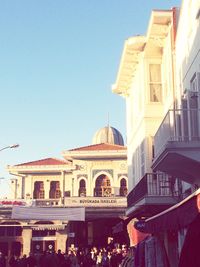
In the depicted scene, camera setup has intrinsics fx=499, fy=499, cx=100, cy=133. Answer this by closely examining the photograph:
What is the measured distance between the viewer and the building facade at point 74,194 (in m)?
35.9

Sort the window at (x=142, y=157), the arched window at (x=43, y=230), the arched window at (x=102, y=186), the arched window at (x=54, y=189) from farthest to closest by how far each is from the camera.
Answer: the arched window at (x=54, y=189) < the arched window at (x=102, y=186) < the arched window at (x=43, y=230) < the window at (x=142, y=157)

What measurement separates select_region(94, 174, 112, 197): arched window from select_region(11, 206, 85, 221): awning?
9205mm

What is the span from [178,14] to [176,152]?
8173mm

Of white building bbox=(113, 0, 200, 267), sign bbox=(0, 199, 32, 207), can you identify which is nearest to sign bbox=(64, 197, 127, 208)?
sign bbox=(0, 199, 32, 207)

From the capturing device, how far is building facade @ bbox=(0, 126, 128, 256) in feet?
118

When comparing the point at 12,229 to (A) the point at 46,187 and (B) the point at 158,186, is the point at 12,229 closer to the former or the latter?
(A) the point at 46,187

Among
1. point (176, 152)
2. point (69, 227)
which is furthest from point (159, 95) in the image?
point (69, 227)

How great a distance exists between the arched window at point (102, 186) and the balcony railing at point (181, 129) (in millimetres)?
26305

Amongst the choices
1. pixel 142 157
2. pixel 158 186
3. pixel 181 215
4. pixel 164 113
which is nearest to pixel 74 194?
pixel 142 157

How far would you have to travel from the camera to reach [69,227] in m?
36.4

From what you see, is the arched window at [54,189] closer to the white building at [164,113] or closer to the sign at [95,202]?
the sign at [95,202]

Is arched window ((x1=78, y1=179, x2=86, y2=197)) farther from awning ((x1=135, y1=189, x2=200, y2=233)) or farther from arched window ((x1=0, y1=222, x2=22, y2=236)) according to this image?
awning ((x1=135, y1=189, x2=200, y2=233))

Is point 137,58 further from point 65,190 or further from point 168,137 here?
point 65,190

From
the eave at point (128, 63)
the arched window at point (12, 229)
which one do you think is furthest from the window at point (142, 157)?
the arched window at point (12, 229)
